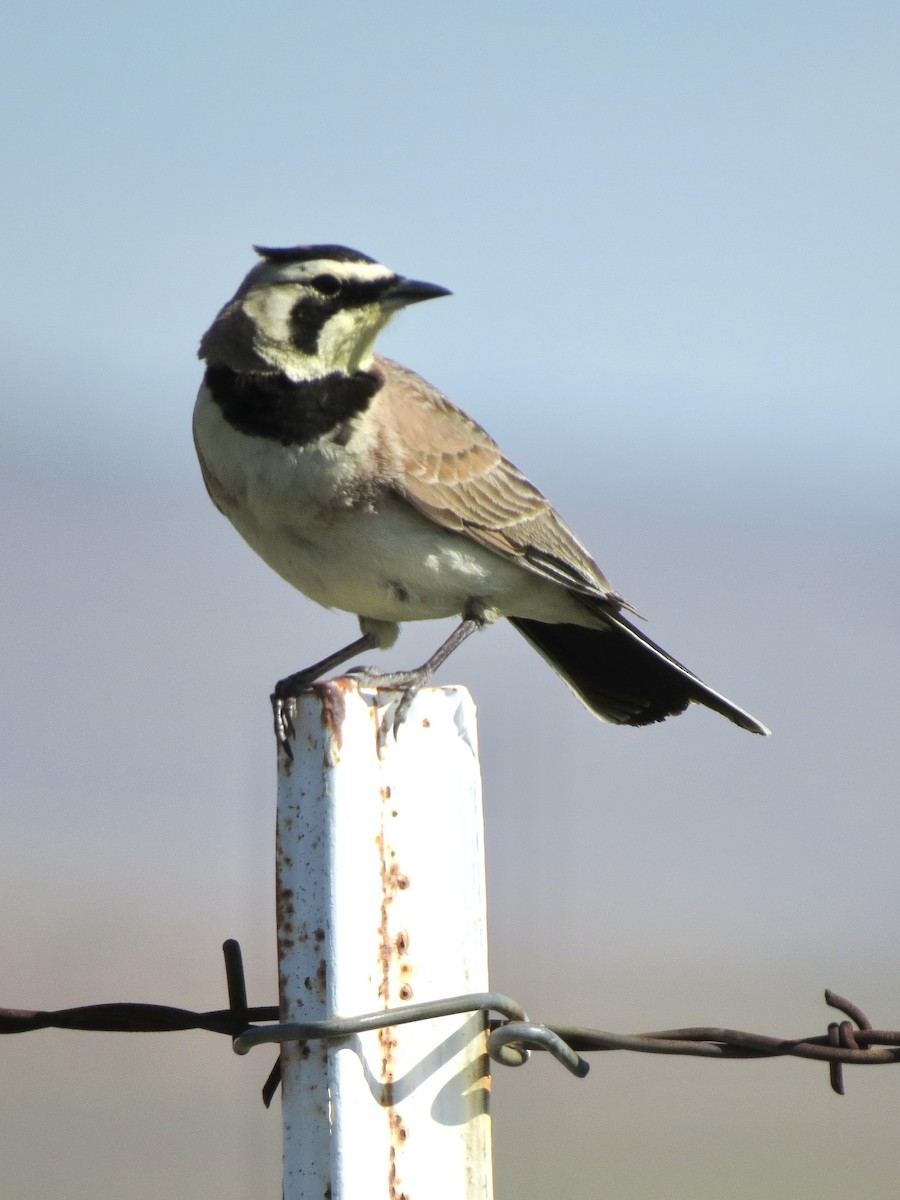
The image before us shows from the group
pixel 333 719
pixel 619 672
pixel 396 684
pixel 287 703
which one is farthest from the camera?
pixel 619 672

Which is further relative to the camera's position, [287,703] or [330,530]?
[330,530]

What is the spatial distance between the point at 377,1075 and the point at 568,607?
10.6 feet

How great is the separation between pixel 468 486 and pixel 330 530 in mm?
754

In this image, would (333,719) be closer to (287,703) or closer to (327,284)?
(287,703)

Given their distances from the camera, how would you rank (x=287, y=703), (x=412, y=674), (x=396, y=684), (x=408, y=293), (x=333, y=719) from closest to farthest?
(x=333, y=719) → (x=287, y=703) → (x=396, y=684) → (x=412, y=674) → (x=408, y=293)

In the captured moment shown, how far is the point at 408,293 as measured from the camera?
17.0 feet

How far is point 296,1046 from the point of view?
265 cm

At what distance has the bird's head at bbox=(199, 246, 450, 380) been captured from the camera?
16.9 feet

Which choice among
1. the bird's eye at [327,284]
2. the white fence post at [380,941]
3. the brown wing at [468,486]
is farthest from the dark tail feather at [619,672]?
the white fence post at [380,941]

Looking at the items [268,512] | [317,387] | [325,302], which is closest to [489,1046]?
[268,512]

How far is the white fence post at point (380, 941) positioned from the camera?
8.52 feet

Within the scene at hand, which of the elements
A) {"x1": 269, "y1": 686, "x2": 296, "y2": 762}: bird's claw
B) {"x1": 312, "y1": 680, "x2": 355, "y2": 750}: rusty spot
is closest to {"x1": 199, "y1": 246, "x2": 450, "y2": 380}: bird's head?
{"x1": 269, "y1": 686, "x2": 296, "y2": 762}: bird's claw

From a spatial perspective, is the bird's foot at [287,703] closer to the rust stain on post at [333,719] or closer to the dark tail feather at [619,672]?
the rust stain on post at [333,719]

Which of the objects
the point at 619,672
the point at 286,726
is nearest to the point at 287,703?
the point at 286,726
